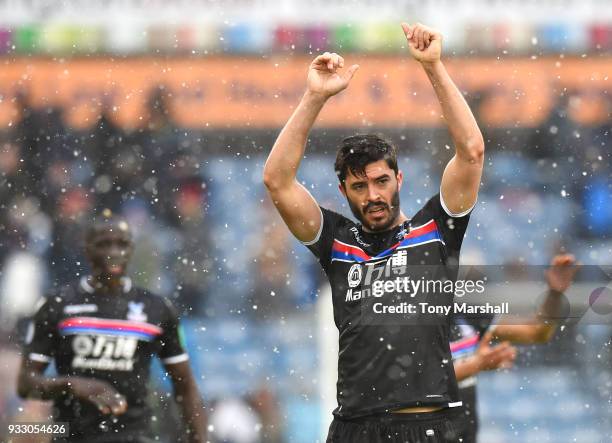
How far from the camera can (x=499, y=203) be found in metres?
12.1

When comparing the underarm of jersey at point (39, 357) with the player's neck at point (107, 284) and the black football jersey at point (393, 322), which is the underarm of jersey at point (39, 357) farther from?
the black football jersey at point (393, 322)

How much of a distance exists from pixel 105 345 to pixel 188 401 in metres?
0.60

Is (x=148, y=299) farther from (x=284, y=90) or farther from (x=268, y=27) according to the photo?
(x=268, y=27)

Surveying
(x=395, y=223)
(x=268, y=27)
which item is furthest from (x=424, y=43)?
(x=268, y=27)

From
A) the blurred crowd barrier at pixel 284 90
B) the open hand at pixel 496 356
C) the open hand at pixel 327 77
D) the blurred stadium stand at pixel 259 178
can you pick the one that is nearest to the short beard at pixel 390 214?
the open hand at pixel 327 77

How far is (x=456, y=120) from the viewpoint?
14.1 feet

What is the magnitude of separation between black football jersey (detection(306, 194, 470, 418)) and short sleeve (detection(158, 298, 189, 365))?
7.21ft

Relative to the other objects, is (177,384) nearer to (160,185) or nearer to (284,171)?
(284,171)

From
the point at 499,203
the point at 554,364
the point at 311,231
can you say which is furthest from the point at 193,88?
the point at 311,231

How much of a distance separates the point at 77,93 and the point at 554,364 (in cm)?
599

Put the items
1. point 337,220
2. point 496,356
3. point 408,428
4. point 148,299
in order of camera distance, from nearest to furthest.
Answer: point 408,428 < point 337,220 < point 496,356 < point 148,299

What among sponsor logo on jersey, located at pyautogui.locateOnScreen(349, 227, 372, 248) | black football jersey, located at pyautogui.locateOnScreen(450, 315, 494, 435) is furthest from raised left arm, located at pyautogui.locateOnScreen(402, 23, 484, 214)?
black football jersey, located at pyautogui.locateOnScreen(450, 315, 494, 435)

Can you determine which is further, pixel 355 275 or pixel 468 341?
pixel 468 341

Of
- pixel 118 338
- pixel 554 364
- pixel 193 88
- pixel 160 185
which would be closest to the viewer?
pixel 118 338
